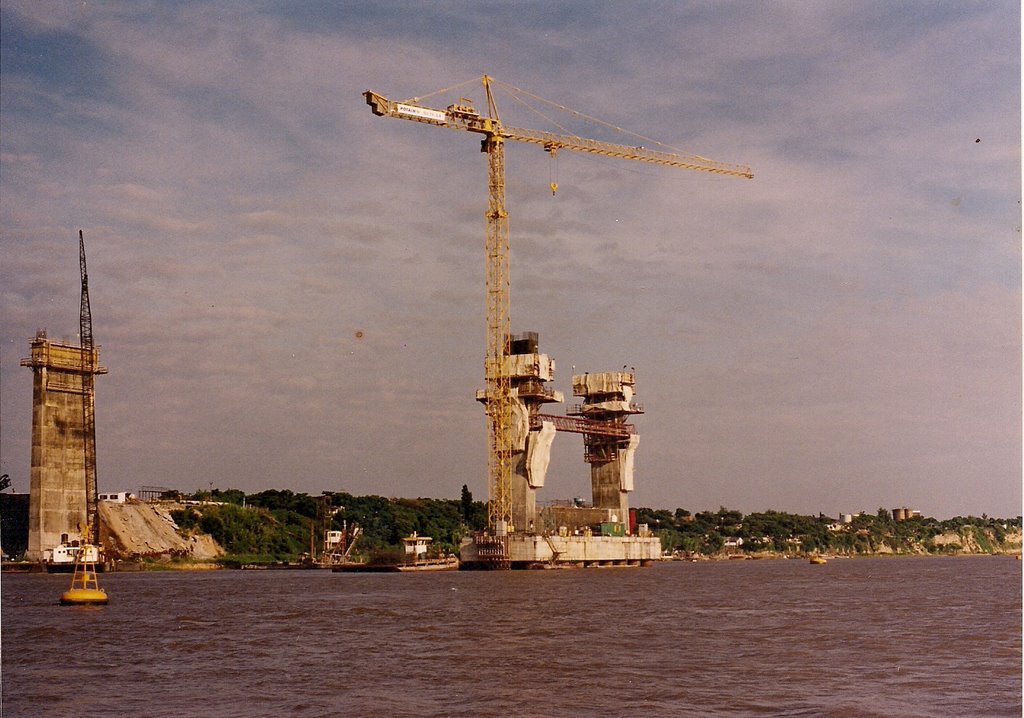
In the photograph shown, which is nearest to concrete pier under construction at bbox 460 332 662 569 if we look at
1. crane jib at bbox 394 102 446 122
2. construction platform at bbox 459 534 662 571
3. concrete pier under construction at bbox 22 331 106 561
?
construction platform at bbox 459 534 662 571

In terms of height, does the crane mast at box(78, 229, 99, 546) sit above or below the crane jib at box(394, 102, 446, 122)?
below

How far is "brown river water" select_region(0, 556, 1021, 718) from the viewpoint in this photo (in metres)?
37.2

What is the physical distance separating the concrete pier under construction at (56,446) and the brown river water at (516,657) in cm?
7240

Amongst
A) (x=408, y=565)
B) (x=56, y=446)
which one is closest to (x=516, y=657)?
(x=408, y=565)

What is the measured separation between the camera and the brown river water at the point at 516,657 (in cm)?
3725

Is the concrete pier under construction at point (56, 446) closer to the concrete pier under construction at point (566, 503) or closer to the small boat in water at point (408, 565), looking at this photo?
the small boat in water at point (408, 565)

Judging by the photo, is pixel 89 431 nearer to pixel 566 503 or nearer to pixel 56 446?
pixel 56 446

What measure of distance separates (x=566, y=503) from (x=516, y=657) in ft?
426

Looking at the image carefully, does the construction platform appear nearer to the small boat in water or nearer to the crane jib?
the small boat in water

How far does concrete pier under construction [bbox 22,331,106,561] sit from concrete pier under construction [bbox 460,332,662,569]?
55.4 meters

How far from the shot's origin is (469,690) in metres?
40.0

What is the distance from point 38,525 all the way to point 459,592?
8384cm

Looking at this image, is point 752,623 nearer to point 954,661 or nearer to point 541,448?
point 954,661

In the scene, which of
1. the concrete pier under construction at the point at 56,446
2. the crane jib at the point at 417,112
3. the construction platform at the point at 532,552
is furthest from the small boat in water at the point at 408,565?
the crane jib at the point at 417,112
